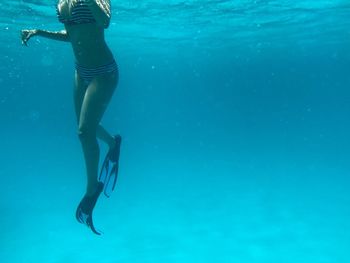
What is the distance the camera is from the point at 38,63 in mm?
60781

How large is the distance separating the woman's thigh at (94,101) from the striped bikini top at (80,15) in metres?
0.79

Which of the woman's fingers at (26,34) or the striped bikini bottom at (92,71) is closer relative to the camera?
the striped bikini bottom at (92,71)

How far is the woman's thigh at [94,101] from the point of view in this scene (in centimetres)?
579

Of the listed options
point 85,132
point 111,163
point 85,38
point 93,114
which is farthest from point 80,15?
point 111,163

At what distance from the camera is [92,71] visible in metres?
5.96

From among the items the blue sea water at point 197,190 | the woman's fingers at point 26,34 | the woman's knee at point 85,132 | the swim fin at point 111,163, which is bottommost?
the blue sea water at point 197,190

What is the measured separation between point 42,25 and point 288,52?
34.7 m

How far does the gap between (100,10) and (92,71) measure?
3.09 feet

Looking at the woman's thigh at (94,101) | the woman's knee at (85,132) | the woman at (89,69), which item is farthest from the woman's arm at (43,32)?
the woman's knee at (85,132)

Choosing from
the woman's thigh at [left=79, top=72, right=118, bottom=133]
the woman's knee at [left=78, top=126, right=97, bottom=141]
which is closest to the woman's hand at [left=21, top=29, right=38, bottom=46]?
the woman's thigh at [left=79, top=72, right=118, bottom=133]

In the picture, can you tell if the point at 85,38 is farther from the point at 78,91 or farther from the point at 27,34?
the point at 27,34

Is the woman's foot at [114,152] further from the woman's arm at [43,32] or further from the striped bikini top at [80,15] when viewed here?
the striped bikini top at [80,15]

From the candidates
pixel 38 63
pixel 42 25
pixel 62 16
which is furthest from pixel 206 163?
pixel 38 63

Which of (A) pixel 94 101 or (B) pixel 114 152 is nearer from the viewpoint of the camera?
(A) pixel 94 101
